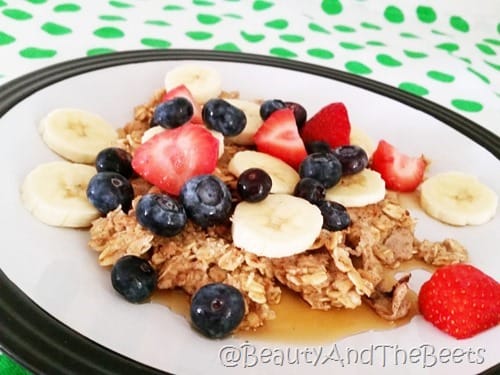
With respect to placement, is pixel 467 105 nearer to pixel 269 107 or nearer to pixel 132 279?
pixel 269 107

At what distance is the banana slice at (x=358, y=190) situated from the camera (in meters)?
1.64

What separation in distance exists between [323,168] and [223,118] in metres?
0.28

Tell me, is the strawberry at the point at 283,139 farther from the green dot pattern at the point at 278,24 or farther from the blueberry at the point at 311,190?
the green dot pattern at the point at 278,24

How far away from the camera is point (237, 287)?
1372 mm

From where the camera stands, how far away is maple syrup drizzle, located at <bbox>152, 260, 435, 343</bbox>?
52.7 inches

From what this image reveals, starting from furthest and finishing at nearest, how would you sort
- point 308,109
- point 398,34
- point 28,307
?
1. point 398,34
2. point 308,109
3. point 28,307

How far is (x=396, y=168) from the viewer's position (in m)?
1.84

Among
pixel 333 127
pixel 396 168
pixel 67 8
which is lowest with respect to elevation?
pixel 67 8

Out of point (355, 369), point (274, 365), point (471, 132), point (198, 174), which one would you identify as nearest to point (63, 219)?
point (198, 174)

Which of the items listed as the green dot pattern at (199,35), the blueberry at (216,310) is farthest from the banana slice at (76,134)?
the green dot pattern at (199,35)

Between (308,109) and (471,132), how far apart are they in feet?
1.55

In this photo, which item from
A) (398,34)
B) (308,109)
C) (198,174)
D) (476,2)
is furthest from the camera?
(476,2)

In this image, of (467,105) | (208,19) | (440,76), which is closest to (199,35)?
(208,19)

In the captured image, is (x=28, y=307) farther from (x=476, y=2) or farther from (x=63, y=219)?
(x=476, y=2)
